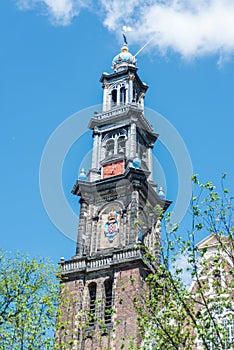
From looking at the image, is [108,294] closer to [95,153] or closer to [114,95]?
[95,153]

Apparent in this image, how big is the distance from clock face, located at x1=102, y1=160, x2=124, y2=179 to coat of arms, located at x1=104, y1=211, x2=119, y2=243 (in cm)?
381

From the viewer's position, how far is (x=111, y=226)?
4688 cm

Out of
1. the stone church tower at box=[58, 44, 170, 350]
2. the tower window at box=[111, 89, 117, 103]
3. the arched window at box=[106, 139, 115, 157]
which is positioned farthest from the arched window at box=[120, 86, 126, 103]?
the arched window at box=[106, 139, 115, 157]

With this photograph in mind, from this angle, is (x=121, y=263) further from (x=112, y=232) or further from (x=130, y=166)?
(x=130, y=166)

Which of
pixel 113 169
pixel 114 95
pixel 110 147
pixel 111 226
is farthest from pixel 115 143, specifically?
pixel 111 226

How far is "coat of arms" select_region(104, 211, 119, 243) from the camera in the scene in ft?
152

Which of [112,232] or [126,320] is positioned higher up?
[112,232]

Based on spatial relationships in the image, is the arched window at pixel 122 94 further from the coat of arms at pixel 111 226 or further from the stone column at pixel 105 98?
the coat of arms at pixel 111 226

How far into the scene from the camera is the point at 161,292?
765 inches

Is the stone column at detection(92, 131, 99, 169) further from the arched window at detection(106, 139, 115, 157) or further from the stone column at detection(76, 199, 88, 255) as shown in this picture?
the stone column at detection(76, 199, 88, 255)

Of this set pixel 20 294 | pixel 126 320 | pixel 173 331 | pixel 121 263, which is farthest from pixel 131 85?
pixel 173 331

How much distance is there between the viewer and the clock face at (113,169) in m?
50.1

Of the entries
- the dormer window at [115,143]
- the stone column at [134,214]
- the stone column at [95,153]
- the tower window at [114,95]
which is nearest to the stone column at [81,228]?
the stone column at [134,214]

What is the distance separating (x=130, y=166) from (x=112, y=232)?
532 centimetres
